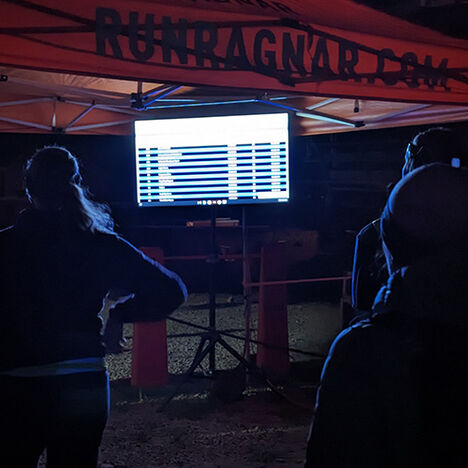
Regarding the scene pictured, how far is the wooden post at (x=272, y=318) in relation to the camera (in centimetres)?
434

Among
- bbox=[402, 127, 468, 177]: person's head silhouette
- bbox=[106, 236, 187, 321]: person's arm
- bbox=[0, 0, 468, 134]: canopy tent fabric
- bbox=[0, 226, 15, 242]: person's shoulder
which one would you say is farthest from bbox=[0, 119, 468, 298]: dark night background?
bbox=[0, 226, 15, 242]: person's shoulder

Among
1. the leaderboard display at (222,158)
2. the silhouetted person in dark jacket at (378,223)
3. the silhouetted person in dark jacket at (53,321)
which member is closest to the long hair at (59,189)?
the silhouetted person in dark jacket at (53,321)

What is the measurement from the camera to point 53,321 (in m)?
1.74

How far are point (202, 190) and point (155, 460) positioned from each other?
5.91 ft

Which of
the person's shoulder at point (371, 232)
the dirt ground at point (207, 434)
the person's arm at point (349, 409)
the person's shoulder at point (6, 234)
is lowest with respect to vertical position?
the dirt ground at point (207, 434)

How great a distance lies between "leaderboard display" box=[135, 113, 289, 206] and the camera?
3719 millimetres

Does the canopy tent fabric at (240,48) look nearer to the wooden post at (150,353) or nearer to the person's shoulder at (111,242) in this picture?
the person's shoulder at (111,242)

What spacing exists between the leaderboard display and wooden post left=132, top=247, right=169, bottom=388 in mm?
635

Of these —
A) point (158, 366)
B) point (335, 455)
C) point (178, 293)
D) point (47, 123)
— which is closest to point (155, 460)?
point (158, 366)

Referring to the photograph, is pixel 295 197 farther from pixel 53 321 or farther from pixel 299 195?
pixel 53 321

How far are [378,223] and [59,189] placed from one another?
1634 mm

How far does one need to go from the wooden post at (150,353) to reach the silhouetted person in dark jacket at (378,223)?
172cm

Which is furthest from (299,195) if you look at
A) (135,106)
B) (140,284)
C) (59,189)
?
(59,189)

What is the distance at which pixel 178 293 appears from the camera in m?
2.02
